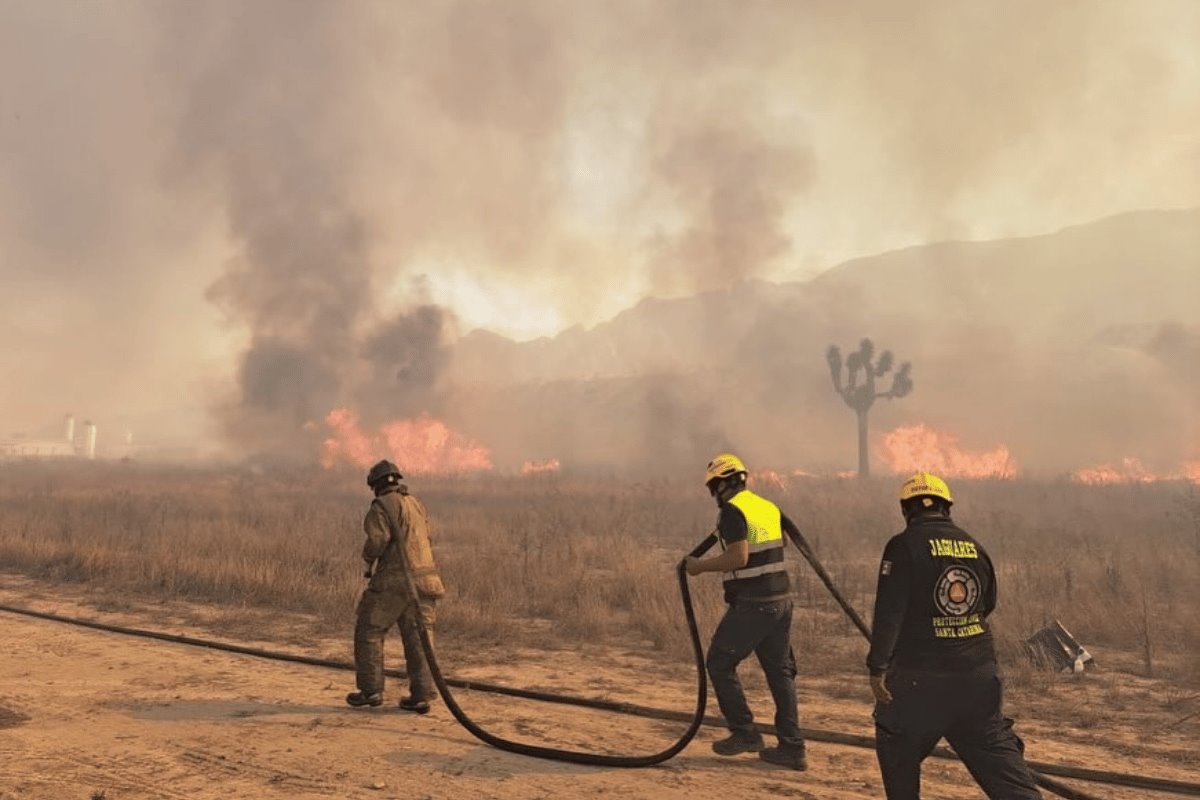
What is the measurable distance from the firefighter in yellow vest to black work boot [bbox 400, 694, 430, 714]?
245 cm

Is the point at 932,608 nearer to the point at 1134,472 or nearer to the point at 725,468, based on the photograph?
the point at 725,468

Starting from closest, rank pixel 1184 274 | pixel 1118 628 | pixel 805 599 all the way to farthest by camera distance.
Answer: pixel 1118 628 → pixel 805 599 → pixel 1184 274

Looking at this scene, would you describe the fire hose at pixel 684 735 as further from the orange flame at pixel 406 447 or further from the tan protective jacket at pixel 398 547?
the orange flame at pixel 406 447

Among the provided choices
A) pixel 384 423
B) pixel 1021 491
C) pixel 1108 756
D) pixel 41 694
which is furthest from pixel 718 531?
pixel 384 423

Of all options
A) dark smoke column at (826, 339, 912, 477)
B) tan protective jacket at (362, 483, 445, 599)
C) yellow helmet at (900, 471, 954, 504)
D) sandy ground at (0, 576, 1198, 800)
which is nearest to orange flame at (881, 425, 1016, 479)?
dark smoke column at (826, 339, 912, 477)

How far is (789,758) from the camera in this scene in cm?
479

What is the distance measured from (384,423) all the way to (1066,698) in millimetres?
46405

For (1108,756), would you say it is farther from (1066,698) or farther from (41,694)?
(41,694)

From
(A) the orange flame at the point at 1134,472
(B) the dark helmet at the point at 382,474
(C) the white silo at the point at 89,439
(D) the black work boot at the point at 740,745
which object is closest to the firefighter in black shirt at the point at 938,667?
(D) the black work boot at the point at 740,745

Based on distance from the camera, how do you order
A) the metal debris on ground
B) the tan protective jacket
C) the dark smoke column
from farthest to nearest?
the dark smoke column
the metal debris on ground
the tan protective jacket

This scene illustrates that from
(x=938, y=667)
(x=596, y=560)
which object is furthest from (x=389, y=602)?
(x=596, y=560)

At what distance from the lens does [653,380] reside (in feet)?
269

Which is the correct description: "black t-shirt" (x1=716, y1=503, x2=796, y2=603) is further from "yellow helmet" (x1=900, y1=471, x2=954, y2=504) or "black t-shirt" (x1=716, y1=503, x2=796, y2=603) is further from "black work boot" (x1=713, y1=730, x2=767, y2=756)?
"yellow helmet" (x1=900, y1=471, x2=954, y2=504)

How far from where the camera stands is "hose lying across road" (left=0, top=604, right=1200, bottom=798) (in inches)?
183
